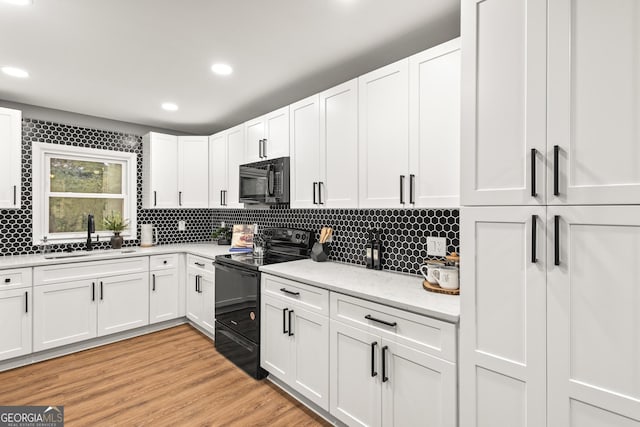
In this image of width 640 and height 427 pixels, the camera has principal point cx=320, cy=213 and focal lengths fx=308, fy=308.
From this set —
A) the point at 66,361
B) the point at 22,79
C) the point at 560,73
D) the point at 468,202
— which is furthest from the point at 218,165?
the point at 560,73

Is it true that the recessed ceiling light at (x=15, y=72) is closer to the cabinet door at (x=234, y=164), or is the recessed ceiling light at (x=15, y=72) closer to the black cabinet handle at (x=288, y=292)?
the cabinet door at (x=234, y=164)

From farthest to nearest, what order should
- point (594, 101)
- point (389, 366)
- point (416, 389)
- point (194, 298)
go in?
1. point (194, 298)
2. point (389, 366)
3. point (416, 389)
4. point (594, 101)

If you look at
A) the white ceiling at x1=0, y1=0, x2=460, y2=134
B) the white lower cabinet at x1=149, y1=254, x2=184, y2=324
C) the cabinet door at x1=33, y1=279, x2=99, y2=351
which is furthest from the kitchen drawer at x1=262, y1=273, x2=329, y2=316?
the cabinet door at x1=33, y1=279, x2=99, y2=351

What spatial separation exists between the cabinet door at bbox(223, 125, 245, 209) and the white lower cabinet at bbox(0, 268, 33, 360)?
74.9 inches

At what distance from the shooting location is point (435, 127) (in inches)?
70.1

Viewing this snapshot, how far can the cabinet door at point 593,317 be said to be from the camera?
3.27 ft

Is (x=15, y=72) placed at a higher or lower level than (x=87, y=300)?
higher

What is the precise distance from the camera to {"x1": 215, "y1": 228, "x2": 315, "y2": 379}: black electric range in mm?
2512

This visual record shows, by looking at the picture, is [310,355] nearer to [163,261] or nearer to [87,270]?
[163,261]

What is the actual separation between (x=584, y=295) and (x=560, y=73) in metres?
0.79

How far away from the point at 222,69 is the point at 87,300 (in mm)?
2601

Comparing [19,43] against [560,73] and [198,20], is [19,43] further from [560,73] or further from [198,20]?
[560,73]

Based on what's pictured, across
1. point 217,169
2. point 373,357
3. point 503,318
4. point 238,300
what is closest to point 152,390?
point 238,300

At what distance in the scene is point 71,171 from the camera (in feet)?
11.6
